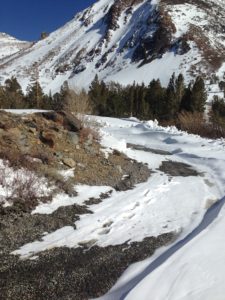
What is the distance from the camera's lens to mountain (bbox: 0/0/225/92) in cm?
10388

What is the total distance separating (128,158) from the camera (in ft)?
43.1

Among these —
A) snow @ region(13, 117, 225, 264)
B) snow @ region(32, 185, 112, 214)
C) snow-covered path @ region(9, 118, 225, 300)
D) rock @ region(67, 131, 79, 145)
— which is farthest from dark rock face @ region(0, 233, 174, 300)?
rock @ region(67, 131, 79, 145)

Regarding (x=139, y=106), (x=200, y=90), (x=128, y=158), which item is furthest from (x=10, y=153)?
(x=139, y=106)

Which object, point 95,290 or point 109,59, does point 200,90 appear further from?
point 109,59

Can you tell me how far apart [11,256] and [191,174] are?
703cm

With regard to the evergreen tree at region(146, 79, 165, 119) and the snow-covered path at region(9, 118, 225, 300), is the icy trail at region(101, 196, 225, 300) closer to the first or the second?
the snow-covered path at region(9, 118, 225, 300)

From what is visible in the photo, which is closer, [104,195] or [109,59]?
[104,195]

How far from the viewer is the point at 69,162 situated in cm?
1064

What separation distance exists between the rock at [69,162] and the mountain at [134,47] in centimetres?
8384

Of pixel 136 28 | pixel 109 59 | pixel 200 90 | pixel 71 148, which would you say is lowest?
pixel 71 148

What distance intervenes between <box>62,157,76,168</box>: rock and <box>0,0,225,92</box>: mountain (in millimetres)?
83837

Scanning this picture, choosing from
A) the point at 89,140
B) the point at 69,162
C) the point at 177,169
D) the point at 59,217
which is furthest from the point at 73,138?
the point at 59,217

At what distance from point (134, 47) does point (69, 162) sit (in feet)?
378

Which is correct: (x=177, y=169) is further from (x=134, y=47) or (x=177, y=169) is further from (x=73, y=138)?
(x=134, y=47)
